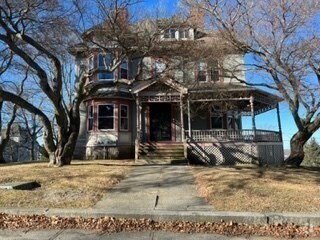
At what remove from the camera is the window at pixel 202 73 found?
1902cm

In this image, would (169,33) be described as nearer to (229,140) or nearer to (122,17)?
(122,17)

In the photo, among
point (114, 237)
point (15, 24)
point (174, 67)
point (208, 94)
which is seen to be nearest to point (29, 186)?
point (114, 237)

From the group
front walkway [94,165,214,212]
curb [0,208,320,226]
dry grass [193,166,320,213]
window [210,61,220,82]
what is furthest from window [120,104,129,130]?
curb [0,208,320,226]

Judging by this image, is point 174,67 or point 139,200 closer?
point 139,200

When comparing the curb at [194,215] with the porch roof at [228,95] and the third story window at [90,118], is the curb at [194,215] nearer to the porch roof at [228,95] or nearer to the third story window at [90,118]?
the porch roof at [228,95]

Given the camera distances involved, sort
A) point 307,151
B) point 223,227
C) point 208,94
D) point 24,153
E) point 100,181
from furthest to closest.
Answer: point 24,153
point 307,151
point 208,94
point 100,181
point 223,227

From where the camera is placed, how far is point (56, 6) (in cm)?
1455

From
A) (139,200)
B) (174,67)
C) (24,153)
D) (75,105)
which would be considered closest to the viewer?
(139,200)

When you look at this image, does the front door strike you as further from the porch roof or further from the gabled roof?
the porch roof

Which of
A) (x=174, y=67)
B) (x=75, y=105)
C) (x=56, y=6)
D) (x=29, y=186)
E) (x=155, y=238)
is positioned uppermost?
(x=56, y=6)

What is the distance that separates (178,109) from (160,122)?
141 cm

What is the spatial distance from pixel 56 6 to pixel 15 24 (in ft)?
5.92

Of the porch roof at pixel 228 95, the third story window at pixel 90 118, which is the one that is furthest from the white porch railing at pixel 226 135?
the third story window at pixel 90 118

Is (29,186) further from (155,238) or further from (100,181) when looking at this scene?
(155,238)
